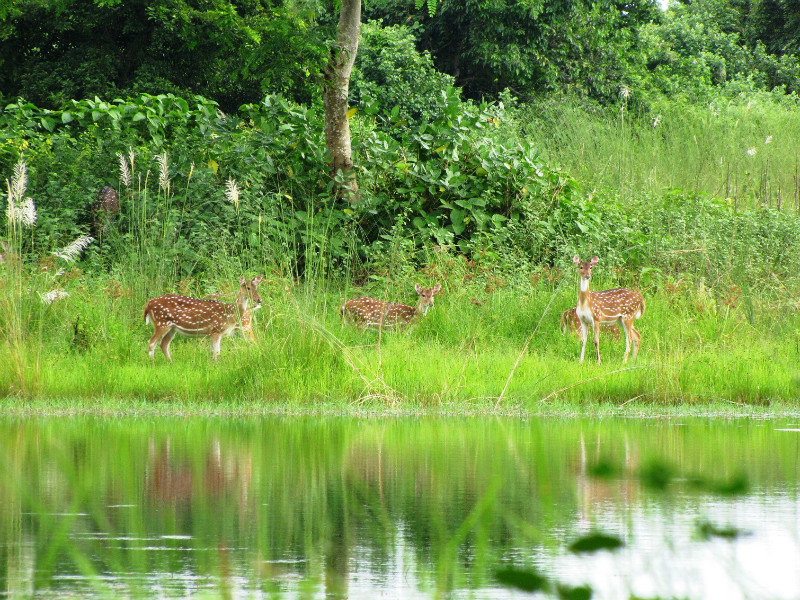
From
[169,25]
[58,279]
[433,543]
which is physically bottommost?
[433,543]

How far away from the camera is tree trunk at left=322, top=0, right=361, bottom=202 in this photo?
16.4m

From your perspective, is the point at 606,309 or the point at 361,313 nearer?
the point at 606,309

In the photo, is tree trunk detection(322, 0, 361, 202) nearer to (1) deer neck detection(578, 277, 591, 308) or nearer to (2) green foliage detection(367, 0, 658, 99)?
(1) deer neck detection(578, 277, 591, 308)

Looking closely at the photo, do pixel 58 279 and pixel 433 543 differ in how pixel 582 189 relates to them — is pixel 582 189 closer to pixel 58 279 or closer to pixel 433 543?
pixel 58 279

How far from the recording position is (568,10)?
97.1ft

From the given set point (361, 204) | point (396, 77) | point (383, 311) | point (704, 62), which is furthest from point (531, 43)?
point (383, 311)

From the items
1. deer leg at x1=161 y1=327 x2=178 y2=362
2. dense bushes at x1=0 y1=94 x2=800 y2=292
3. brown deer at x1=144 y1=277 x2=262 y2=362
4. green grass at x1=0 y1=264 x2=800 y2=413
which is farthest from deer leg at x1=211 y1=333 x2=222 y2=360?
dense bushes at x1=0 y1=94 x2=800 y2=292

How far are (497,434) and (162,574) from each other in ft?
16.0

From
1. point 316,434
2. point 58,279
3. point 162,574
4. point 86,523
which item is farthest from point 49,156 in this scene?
point 162,574

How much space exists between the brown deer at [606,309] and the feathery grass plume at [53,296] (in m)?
5.71

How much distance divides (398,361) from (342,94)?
5.62 meters

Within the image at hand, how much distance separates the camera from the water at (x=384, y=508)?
472 cm

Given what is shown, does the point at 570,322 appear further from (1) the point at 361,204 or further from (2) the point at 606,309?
(1) the point at 361,204

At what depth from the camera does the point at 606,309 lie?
44.8ft
